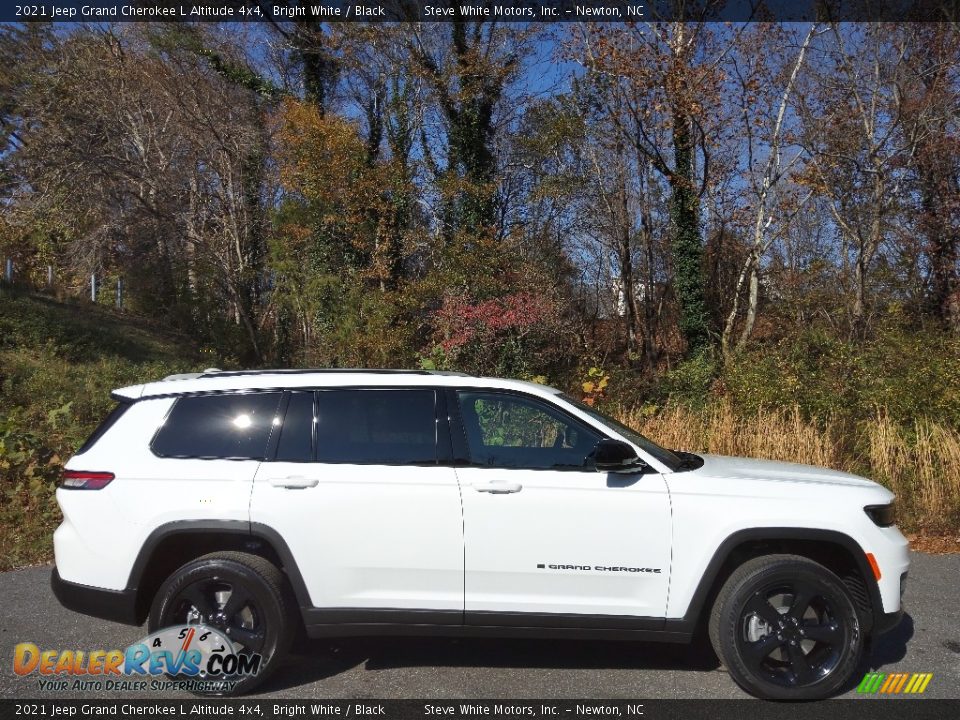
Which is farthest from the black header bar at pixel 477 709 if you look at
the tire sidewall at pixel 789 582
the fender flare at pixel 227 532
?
the fender flare at pixel 227 532

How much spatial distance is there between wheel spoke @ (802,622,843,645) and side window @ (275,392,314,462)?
9.30ft

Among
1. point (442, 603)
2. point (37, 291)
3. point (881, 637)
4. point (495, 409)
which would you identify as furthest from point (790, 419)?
point (37, 291)

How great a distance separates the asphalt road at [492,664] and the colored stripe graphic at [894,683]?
7 cm

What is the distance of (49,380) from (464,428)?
11.5 m

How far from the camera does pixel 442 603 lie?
3.99 metres

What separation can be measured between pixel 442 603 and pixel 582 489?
3.16 feet

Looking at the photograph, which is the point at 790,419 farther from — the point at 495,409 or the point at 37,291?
the point at 37,291

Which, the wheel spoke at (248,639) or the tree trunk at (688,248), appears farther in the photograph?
the tree trunk at (688,248)

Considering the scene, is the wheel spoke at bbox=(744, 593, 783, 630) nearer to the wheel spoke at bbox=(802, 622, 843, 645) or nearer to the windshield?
the wheel spoke at bbox=(802, 622, 843, 645)

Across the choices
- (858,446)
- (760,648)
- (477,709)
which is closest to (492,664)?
(477,709)

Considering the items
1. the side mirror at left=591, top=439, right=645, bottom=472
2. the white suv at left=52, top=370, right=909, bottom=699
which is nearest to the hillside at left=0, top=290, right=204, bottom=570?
the white suv at left=52, top=370, right=909, bottom=699

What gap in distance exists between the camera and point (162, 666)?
4082mm

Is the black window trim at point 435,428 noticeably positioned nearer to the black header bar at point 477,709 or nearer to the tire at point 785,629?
the black header bar at point 477,709

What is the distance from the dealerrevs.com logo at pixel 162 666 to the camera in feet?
13.1
